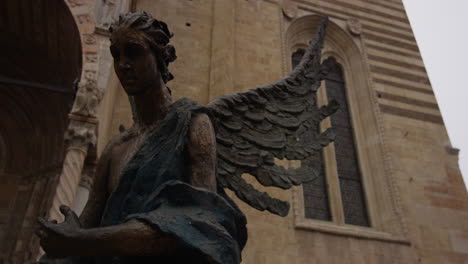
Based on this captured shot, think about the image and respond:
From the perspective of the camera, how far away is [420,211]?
25.8 ft

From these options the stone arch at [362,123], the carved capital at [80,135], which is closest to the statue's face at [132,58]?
the carved capital at [80,135]

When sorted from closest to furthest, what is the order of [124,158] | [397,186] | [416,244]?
[124,158]
[416,244]
[397,186]

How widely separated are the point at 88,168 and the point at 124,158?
3.94 meters

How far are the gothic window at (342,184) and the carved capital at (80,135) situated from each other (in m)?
4.20

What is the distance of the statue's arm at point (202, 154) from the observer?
1.25m

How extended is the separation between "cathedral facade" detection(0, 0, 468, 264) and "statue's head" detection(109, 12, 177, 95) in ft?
11.3

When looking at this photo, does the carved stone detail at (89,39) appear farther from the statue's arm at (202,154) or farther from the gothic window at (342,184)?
the statue's arm at (202,154)

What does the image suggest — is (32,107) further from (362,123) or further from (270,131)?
(362,123)

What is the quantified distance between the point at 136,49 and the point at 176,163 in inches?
17.0

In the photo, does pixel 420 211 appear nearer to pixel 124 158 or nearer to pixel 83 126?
pixel 83 126

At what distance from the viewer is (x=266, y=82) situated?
8.29m

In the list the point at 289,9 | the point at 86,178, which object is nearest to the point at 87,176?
the point at 86,178

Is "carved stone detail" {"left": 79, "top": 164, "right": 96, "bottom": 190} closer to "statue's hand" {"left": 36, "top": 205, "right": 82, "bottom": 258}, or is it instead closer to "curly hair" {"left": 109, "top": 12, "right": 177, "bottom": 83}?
"curly hair" {"left": 109, "top": 12, "right": 177, "bottom": 83}

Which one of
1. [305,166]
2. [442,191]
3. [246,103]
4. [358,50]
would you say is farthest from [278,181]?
[358,50]
